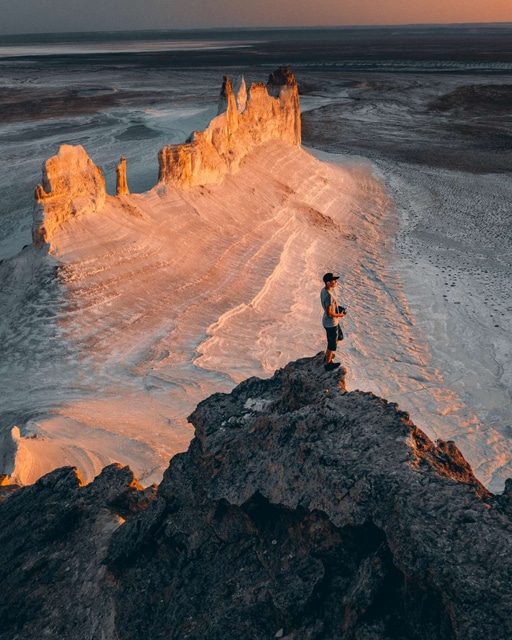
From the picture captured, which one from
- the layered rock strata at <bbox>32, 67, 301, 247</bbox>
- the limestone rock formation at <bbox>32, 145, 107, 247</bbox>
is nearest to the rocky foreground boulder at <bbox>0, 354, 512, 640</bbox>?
the limestone rock formation at <bbox>32, 145, 107, 247</bbox>

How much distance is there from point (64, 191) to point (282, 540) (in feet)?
37.0

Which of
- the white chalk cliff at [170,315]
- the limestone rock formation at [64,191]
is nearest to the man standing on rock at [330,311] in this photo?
the white chalk cliff at [170,315]

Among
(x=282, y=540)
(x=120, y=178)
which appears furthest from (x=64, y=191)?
(x=282, y=540)

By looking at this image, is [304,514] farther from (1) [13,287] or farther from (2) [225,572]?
(1) [13,287]

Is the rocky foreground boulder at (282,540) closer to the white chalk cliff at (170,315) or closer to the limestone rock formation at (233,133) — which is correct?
the white chalk cliff at (170,315)

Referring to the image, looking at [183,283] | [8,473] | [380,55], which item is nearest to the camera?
[8,473]

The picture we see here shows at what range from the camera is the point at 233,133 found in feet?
73.6

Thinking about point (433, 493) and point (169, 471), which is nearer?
point (433, 493)

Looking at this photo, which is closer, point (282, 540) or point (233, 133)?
point (282, 540)

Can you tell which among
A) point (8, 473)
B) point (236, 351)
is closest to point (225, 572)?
point (8, 473)

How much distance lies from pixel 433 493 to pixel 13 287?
11726mm

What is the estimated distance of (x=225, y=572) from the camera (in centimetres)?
488

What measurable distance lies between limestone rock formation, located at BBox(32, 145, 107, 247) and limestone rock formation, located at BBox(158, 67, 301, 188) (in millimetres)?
3335

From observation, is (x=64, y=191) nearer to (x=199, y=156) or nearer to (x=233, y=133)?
(x=199, y=156)
